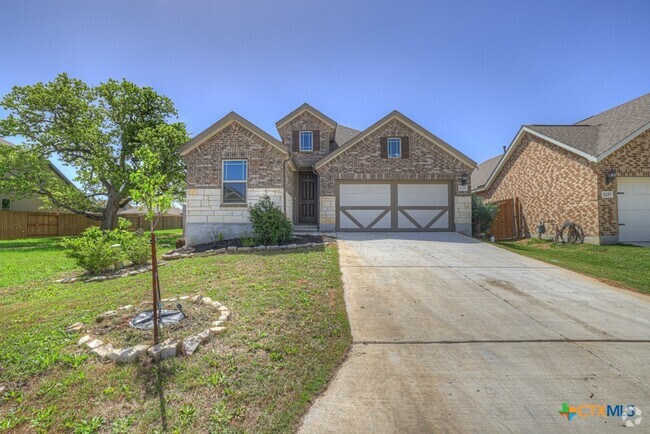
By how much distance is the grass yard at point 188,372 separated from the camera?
2545 millimetres

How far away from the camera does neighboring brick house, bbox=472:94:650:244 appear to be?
37.8 feet

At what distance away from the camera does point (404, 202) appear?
13.6 meters

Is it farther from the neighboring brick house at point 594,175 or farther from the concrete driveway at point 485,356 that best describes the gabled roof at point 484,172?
the concrete driveway at point 485,356

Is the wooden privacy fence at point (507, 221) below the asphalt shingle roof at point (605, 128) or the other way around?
below

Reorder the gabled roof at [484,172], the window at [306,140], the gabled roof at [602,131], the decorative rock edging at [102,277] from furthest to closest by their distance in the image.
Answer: the gabled roof at [484,172], the window at [306,140], the gabled roof at [602,131], the decorative rock edging at [102,277]

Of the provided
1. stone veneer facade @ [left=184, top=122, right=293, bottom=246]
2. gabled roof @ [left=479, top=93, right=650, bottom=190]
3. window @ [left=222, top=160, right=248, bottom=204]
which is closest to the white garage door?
gabled roof @ [left=479, top=93, right=650, bottom=190]

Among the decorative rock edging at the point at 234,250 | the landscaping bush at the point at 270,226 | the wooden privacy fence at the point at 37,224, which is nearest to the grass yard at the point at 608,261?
the decorative rock edging at the point at 234,250

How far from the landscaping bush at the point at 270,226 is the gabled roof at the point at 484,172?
16.2 m

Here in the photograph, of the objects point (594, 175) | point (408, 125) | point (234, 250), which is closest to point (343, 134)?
point (408, 125)

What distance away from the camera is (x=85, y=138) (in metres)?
17.1

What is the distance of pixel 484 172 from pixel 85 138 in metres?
26.5

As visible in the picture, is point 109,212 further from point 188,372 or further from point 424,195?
point 188,372

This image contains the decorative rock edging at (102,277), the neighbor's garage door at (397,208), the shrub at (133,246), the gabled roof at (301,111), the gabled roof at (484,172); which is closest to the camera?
the decorative rock edging at (102,277)

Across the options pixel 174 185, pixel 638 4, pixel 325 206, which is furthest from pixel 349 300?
pixel 174 185
